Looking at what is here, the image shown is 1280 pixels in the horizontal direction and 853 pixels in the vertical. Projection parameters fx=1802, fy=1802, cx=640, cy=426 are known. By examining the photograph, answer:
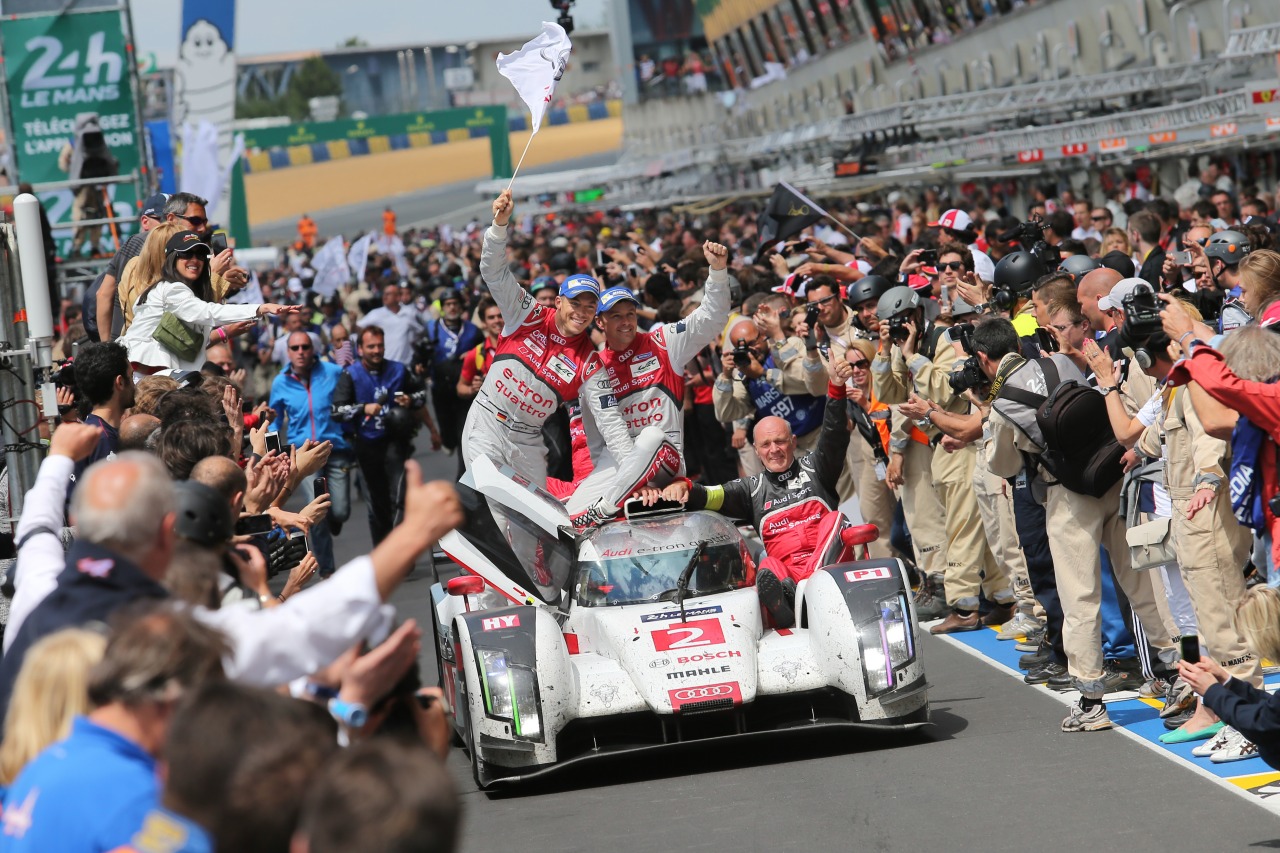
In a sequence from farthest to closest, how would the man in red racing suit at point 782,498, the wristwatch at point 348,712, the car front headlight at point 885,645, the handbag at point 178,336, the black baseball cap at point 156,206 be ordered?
1. the black baseball cap at point 156,206
2. the man in red racing suit at point 782,498
3. the handbag at point 178,336
4. the car front headlight at point 885,645
5. the wristwatch at point 348,712

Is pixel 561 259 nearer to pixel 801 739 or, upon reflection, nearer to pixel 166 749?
pixel 801 739

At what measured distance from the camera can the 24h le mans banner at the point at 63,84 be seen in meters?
21.9

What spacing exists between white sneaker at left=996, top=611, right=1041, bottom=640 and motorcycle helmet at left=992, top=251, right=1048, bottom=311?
1.93m

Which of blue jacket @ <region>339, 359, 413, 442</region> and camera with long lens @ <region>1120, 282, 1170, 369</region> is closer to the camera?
camera with long lens @ <region>1120, 282, 1170, 369</region>

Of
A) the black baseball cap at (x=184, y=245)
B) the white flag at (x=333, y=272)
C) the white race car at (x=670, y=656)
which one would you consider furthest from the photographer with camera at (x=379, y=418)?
the white flag at (x=333, y=272)

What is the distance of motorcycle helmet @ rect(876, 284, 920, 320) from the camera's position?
37.5ft

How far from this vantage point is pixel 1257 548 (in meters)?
8.45

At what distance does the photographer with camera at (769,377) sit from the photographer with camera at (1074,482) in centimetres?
358

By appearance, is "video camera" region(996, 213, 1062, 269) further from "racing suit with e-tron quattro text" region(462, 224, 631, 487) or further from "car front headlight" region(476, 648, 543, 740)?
"car front headlight" region(476, 648, 543, 740)

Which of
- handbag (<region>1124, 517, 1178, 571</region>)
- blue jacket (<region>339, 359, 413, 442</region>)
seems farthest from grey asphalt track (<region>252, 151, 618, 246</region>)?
handbag (<region>1124, 517, 1178, 571</region>)

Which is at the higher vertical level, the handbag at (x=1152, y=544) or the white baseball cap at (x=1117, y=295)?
the white baseball cap at (x=1117, y=295)

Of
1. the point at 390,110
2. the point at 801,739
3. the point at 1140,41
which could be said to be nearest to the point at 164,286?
the point at 801,739

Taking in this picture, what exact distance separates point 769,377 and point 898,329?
2008 millimetres

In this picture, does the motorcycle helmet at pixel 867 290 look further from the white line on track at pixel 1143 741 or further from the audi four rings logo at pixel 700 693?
the audi four rings logo at pixel 700 693
